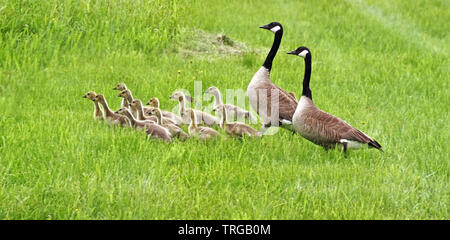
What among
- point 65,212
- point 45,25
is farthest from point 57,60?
Answer: point 65,212

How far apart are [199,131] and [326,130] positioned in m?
1.71

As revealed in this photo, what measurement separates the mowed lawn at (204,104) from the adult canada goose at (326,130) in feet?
0.66

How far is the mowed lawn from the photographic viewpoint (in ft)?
18.5

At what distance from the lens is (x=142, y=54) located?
1133 cm

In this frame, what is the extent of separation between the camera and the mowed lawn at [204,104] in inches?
222

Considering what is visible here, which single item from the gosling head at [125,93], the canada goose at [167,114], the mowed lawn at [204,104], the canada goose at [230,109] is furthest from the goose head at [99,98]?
the canada goose at [230,109]

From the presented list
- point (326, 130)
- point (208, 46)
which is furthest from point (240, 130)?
Result: point (208, 46)

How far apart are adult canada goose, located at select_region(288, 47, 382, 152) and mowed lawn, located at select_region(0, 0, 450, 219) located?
0.20m

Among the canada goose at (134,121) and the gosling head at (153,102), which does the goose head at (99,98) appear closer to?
the canada goose at (134,121)

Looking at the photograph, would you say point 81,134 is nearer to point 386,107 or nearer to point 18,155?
point 18,155

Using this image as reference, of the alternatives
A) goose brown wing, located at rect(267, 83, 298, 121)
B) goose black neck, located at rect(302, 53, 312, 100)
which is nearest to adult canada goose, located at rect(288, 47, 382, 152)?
goose black neck, located at rect(302, 53, 312, 100)

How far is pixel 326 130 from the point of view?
6789 mm

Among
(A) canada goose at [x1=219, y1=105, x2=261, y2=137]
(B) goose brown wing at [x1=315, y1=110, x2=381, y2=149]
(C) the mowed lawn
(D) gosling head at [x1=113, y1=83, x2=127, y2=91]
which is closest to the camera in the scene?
(C) the mowed lawn

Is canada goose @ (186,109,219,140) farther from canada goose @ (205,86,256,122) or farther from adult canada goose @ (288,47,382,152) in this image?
adult canada goose @ (288,47,382,152)
